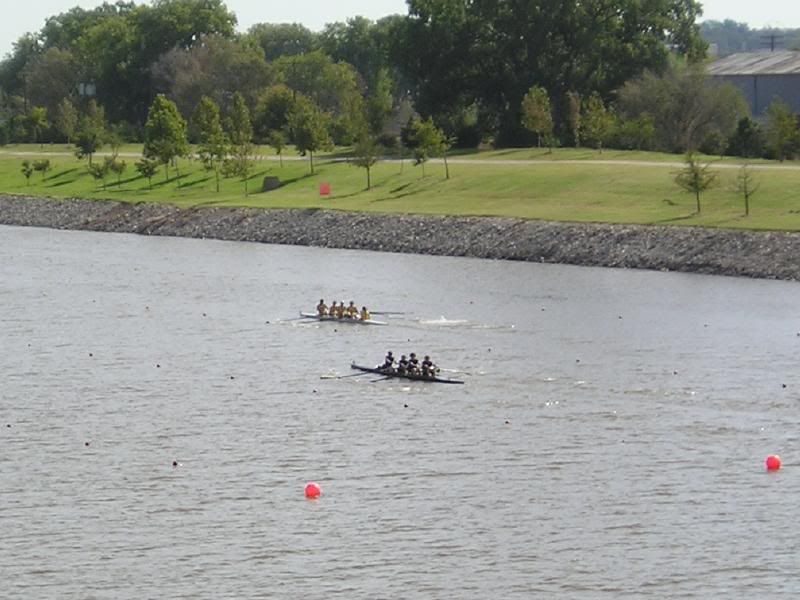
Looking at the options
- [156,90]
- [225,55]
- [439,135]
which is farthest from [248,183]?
[156,90]

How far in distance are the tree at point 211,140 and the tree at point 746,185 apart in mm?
42284

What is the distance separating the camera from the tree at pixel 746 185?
91.9 meters

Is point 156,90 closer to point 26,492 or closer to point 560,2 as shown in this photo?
point 560,2

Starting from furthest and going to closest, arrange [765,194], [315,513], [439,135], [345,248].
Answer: [439,135] < [345,248] < [765,194] < [315,513]

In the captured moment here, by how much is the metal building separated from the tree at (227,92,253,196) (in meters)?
41.8

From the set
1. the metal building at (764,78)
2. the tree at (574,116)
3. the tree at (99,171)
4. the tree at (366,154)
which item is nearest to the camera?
the tree at (366,154)

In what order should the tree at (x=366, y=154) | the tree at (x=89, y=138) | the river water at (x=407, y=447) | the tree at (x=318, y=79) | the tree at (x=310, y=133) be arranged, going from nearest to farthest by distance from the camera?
the river water at (x=407, y=447), the tree at (x=366, y=154), the tree at (x=310, y=133), the tree at (x=89, y=138), the tree at (x=318, y=79)

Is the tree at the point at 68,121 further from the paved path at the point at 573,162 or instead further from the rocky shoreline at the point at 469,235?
the rocky shoreline at the point at 469,235

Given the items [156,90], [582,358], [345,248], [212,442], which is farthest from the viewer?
[156,90]

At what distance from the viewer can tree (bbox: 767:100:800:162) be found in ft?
348

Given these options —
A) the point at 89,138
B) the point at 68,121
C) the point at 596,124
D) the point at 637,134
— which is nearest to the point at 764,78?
the point at 637,134

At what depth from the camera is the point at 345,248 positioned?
100m

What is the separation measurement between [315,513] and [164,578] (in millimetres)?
5151

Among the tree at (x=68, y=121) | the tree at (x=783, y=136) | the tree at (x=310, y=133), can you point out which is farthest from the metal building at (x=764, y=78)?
the tree at (x=68, y=121)
